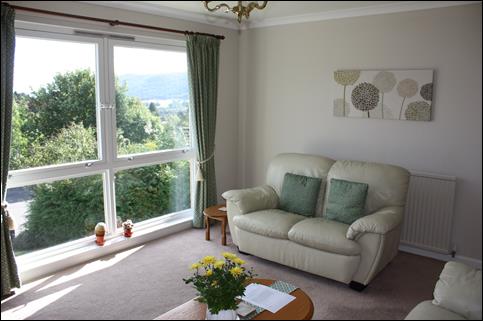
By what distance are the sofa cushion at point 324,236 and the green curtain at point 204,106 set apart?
1552 mm

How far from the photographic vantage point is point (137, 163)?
14.0ft

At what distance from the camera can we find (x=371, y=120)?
4258mm

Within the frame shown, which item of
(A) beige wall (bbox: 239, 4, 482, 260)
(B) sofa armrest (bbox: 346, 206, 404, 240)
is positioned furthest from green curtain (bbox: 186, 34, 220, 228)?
(B) sofa armrest (bbox: 346, 206, 404, 240)

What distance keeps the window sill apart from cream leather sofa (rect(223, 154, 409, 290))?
3.05ft

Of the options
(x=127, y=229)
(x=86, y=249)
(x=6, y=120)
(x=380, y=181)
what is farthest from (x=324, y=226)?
(x=6, y=120)

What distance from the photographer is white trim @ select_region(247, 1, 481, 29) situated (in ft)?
12.3

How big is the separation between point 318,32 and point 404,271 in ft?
8.75

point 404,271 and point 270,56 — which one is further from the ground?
point 270,56

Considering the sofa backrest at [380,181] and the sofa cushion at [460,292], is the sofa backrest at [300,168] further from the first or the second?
the sofa cushion at [460,292]

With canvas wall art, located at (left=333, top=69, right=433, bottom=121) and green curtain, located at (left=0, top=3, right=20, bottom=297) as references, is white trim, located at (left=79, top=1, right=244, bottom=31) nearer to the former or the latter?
green curtain, located at (left=0, top=3, right=20, bottom=297)

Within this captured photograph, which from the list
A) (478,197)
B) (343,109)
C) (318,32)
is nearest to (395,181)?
(478,197)

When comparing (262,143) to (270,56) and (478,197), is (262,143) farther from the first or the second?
(478,197)

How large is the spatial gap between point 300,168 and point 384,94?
1137 millimetres

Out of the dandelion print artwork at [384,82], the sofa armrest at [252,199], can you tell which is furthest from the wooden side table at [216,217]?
the dandelion print artwork at [384,82]
